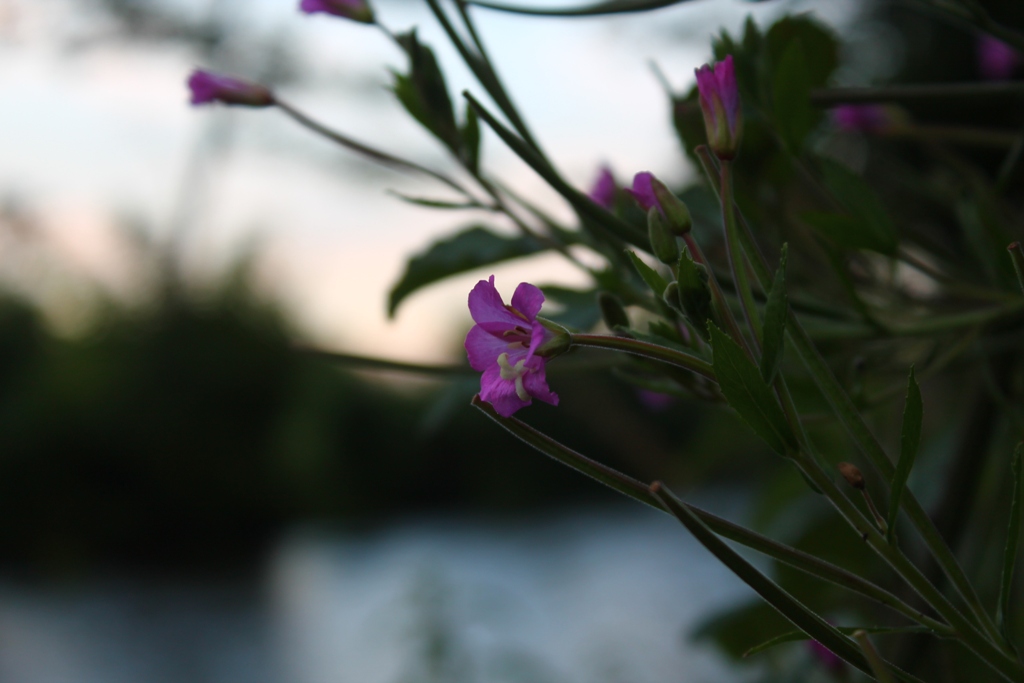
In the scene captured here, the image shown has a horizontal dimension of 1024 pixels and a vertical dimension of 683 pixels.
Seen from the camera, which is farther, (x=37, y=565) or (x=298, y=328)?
(x=298, y=328)

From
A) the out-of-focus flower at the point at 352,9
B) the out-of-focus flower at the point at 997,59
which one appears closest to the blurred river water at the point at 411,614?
the out-of-focus flower at the point at 997,59

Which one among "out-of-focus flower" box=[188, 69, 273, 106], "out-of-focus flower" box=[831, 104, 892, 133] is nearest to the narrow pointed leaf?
"out-of-focus flower" box=[188, 69, 273, 106]

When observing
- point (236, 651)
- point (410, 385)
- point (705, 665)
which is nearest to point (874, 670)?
point (705, 665)

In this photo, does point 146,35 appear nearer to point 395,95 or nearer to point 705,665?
point 705,665

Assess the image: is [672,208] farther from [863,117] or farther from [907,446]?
[863,117]

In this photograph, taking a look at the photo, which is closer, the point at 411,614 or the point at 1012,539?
the point at 1012,539

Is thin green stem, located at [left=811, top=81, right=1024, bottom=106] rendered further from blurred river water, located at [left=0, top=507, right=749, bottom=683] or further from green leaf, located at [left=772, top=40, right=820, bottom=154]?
blurred river water, located at [left=0, top=507, right=749, bottom=683]

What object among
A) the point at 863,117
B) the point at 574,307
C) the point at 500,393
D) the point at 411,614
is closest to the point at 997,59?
the point at 863,117
